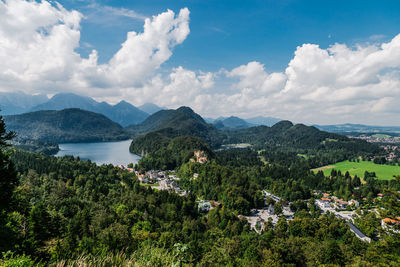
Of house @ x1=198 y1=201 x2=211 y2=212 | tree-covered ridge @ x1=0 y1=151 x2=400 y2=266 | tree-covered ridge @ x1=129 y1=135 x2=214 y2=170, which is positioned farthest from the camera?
tree-covered ridge @ x1=129 y1=135 x2=214 y2=170

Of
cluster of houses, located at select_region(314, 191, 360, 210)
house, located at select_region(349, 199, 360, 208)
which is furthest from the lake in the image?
house, located at select_region(349, 199, 360, 208)

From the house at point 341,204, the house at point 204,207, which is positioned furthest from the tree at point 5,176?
the house at point 341,204

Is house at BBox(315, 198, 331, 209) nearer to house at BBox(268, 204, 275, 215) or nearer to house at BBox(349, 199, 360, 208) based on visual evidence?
house at BBox(349, 199, 360, 208)

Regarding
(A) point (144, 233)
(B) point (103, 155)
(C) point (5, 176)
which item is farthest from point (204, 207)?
(B) point (103, 155)

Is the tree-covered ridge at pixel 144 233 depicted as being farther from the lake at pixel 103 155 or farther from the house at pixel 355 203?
the lake at pixel 103 155

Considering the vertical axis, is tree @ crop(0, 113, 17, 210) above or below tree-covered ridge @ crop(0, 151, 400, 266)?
above

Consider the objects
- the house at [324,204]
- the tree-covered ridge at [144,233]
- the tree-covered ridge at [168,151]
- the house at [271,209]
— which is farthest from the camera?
the tree-covered ridge at [168,151]

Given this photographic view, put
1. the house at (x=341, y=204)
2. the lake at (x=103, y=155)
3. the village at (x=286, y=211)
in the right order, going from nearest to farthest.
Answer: the village at (x=286, y=211)
the house at (x=341, y=204)
the lake at (x=103, y=155)

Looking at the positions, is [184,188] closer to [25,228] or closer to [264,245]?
[264,245]

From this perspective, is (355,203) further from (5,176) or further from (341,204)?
(5,176)

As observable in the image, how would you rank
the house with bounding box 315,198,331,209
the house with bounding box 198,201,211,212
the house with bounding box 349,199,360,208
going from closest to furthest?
the house with bounding box 198,201,211,212 → the house with bounding box 349,199,360,208 → the house with bounding box 315,198,331,209

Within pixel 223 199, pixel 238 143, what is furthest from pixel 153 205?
pixel 238 143
